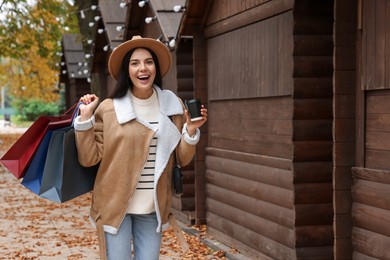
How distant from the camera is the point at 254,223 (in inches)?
309

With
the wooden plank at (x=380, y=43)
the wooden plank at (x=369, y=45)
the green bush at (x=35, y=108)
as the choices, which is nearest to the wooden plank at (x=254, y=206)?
the wooden plank at (x=369, y=45)

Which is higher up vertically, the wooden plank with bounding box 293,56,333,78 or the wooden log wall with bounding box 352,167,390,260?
the wooden plank with bounding box 293,56,333,78

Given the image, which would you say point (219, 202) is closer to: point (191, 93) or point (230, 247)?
point (230, 247)

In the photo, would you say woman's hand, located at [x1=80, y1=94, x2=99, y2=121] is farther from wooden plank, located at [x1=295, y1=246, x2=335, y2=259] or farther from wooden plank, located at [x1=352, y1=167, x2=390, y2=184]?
wooden plank, located at [x1=295, y1=246, x2=335, y2=259]

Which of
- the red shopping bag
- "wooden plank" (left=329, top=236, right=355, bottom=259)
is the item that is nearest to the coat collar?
the red shopping bag

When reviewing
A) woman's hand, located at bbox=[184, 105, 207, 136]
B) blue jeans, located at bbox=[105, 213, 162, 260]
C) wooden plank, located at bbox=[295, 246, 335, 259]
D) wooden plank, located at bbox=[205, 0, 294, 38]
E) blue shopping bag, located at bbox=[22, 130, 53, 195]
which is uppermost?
wooden plank, located at bbox=[205, 0, 294, 38]

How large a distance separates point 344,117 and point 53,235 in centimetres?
555

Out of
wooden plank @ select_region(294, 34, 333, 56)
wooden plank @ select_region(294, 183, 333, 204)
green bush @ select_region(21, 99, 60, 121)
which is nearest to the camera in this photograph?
wooden plank @ select_region(294, 34, 333, 56)

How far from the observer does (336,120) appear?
5.91 m

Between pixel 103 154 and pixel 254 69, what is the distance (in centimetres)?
384

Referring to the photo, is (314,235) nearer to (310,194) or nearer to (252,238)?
(310,194)

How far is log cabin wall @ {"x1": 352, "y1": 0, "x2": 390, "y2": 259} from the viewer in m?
5.35

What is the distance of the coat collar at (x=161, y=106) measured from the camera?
4.27 metres

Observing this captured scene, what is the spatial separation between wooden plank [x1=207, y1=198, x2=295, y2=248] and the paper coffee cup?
9.21ft
